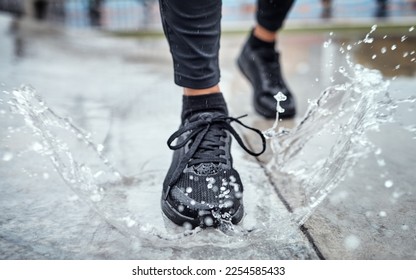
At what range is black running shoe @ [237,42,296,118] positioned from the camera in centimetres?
166

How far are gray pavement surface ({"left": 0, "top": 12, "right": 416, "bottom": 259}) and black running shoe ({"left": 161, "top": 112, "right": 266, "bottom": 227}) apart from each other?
0.11 ft

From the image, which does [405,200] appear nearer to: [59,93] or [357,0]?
[59,93]

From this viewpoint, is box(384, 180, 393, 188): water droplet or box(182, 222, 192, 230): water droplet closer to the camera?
box(182, 222, 192, 230): water droplet

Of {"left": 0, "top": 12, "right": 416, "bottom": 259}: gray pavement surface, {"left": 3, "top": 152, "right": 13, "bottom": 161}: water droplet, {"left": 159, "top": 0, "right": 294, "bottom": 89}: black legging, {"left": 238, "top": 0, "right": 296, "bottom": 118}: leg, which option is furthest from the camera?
{"left": 238, "top": 0, "right": 296, "bottom": 118}: leg

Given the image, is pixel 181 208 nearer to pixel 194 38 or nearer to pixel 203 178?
pixel 203 178

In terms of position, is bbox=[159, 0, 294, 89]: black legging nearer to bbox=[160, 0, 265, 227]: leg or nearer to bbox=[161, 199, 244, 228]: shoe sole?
bbox=[160, 0, 265, 227]: leg

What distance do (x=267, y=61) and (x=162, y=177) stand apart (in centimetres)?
76

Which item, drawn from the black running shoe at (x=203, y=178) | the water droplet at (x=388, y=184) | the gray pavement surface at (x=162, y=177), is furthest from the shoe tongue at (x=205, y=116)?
the water droplet at (x=388, y=184)

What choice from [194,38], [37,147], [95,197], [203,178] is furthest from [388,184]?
[37,147]

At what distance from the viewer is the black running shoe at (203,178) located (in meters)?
0.95

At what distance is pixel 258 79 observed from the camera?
1.74 m

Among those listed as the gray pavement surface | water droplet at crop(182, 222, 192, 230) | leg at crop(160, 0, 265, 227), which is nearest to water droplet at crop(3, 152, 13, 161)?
the gray pavement surface

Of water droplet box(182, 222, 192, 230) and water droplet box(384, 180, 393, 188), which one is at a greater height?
water droplet box(384, 180, 393, 188)
